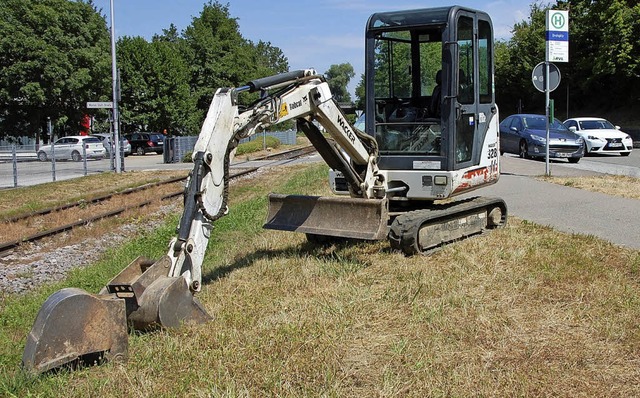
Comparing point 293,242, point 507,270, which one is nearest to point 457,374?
point 507,270

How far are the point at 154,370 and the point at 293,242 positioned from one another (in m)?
4.75

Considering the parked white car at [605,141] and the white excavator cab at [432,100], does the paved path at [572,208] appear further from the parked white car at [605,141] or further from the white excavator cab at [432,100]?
the parked white car at [605,141]

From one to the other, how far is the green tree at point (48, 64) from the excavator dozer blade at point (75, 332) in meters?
43.4

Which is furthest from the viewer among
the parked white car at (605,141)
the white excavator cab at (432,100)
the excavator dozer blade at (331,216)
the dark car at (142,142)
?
the dark car at (142,142)

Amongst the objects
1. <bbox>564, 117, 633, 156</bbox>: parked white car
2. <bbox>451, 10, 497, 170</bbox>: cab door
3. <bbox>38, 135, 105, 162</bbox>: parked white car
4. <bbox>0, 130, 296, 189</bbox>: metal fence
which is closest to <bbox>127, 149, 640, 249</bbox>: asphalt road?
<bbox>451, 10, 497, 170</bbox>: cab door

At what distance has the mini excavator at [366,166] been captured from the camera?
15.8 feet

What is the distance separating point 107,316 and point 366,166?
4169mm

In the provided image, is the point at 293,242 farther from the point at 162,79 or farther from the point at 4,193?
the point at 162,79

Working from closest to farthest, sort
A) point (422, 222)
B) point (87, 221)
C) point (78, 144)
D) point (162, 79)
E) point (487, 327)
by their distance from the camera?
point (487, 327) < point (422, 222) < point (87, 221) < point (78, 144) < point (162, 79)

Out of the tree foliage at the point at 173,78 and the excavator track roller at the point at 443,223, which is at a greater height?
the tree foliage at the point at 173,78

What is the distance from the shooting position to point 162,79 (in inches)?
2005

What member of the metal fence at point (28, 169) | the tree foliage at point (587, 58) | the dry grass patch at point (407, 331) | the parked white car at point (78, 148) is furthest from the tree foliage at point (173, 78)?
the dry grass patch at point (407, 331)

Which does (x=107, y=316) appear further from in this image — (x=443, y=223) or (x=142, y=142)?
(x=142, y=142)

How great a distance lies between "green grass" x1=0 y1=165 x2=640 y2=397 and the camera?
4.43 m
